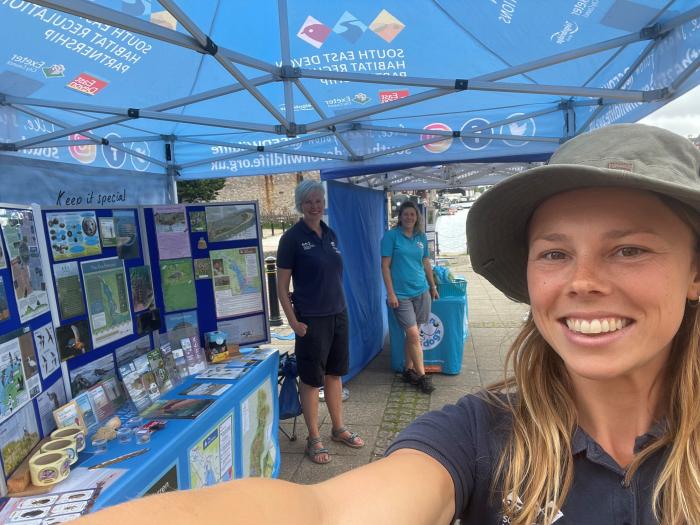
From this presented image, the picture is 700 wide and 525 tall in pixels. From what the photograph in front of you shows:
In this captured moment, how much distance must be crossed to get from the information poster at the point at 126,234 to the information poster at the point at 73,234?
0.15 meters

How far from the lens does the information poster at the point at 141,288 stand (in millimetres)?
2469

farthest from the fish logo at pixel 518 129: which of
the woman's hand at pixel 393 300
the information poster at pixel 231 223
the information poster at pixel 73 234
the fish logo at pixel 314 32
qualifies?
the information poster at pixel 73 234

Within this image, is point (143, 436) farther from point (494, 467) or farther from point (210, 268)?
point (494, 467)

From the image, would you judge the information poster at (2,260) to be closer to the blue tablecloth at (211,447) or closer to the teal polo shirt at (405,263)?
the blue tablecloth at (211,447)

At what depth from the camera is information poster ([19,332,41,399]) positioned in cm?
164

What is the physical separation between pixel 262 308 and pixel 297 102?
1.93 m

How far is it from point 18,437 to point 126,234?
117 centimetres

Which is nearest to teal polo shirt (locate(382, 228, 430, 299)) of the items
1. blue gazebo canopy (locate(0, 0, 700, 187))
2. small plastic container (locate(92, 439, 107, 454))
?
blue gazebo canopy (locate(0, 0, 700, 187))

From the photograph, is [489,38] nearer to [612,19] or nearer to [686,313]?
[612,19]

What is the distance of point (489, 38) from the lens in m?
2.88

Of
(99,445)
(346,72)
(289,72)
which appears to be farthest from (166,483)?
(346,72)

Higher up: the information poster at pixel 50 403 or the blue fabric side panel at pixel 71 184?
the blue fabric side panel at pixel 71 184

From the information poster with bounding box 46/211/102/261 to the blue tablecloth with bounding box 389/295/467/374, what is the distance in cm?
321

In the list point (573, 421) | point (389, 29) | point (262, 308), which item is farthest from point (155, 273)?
point (573, 421)
